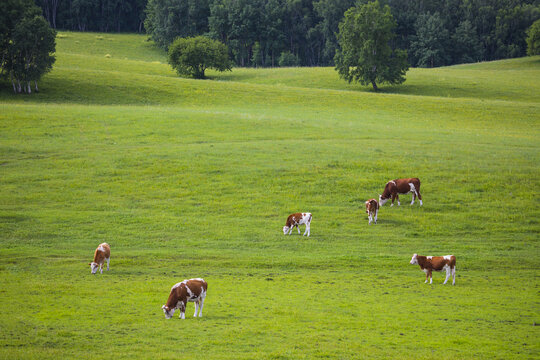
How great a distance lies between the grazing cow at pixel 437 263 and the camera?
18.5 m

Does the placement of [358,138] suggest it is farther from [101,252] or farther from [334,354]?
[334,354]

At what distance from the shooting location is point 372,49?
278 ft

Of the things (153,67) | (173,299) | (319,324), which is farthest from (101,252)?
(153,67)

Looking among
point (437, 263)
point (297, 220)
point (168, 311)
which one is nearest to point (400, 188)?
point (297, 220)

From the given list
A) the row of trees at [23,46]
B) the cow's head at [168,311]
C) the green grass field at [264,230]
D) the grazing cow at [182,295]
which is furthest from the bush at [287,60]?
the cow's head at [168,311]

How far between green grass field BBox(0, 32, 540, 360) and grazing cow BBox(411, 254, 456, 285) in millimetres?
530

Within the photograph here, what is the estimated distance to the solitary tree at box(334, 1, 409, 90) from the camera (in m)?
84.1

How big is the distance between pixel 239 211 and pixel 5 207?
43.4ft

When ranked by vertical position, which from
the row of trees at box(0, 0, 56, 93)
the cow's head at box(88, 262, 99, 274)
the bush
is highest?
the bush

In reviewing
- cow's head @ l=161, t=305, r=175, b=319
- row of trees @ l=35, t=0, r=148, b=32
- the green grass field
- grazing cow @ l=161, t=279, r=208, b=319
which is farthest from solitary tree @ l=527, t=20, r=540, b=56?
cow's head @ l=161, t=305, r=175, b=319

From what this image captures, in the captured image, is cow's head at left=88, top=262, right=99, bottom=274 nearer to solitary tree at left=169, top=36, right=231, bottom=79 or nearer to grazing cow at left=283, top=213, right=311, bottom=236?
grazing cow at left=283, top=213, right=311, bottom=236

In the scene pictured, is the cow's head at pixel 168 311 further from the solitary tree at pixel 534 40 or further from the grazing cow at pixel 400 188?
the solitary tree at pixel 534 40

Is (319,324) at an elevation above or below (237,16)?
below

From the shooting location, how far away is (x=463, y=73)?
101m
